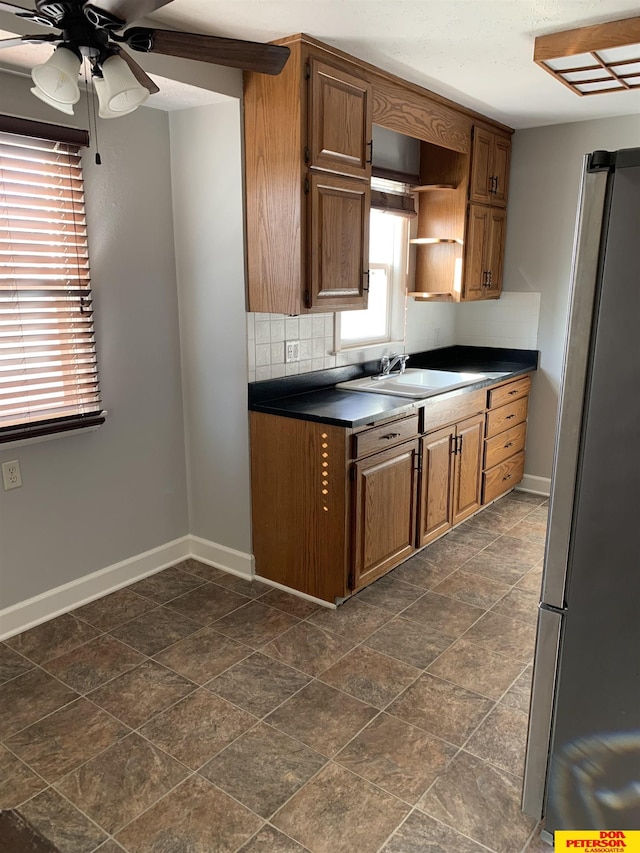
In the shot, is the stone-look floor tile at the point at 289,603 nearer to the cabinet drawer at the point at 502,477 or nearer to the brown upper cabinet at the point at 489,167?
the cabinet drawer at the point at 502,477

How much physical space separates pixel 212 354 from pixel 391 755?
6.42ft

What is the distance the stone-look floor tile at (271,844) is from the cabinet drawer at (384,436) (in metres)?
1.51

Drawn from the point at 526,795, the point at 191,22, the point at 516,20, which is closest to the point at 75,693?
the point at 526,795

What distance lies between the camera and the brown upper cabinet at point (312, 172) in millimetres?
2721

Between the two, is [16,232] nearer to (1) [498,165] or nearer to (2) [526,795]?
(2) [526,795]

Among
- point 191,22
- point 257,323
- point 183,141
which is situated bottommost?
point 257,323

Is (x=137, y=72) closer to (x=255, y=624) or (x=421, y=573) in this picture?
(x=255, y=624)

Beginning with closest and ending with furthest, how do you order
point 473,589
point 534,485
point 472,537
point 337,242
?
point 337,242
point 473,589
point 472,537
point 534,485

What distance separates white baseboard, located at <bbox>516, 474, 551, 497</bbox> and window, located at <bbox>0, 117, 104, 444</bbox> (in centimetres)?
317

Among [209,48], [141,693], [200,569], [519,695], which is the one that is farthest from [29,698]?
[209,48]

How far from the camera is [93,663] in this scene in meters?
2.59

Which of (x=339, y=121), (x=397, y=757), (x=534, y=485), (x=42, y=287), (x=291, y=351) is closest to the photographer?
(x=397, y=757)

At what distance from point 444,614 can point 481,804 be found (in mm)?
1116

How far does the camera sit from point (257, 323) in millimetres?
3109
